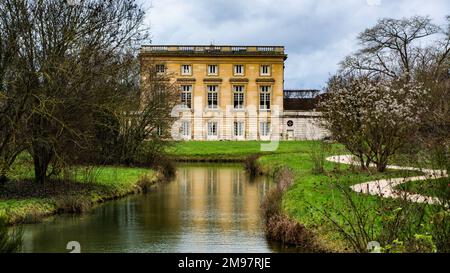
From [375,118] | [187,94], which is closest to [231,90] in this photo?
[187,94]

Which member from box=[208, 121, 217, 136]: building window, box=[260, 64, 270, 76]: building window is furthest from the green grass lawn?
box=[260, 64, 270, 76]: building window

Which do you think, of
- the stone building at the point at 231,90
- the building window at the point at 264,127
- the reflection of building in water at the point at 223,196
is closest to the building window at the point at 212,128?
the stone building at the point at 231,90

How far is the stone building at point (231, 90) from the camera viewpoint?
5719 cm

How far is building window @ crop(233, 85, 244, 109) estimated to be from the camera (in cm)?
5797

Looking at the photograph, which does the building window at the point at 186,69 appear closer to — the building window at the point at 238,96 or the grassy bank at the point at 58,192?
the building window at the point at 238,96

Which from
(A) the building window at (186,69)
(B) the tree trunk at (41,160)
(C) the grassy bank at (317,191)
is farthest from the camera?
(A) the building window at (186,69)

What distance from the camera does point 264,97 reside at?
58031 millimetres

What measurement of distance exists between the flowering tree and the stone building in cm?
3500

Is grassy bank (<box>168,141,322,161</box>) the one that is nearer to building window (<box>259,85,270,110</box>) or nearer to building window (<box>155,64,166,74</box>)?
building window (<box>155,64,166,74</box>)

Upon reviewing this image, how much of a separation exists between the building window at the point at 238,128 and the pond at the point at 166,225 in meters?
35.5

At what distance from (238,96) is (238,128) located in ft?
10.4
